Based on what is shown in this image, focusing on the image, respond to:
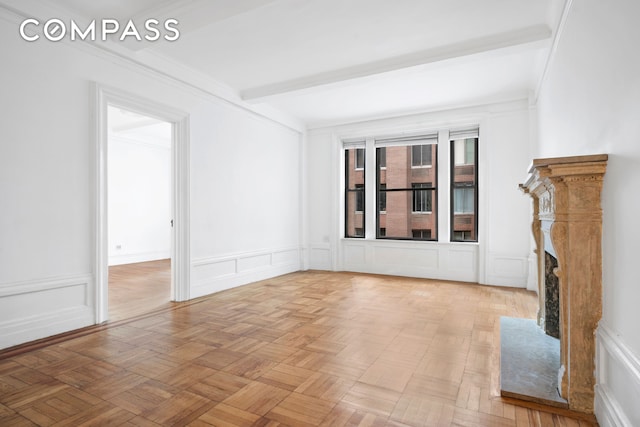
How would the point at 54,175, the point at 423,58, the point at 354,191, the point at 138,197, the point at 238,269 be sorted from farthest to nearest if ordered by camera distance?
the point at 138,197 < the point at 354,191 < the point at 238,269 < the point at 423,58 < the point at 54,175

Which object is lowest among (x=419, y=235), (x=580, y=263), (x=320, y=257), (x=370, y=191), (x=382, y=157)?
(x=320, y=257)

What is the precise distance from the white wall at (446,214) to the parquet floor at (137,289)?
2.84m

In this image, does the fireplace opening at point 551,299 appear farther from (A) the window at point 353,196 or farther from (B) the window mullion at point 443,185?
(A) the window at point 353,196

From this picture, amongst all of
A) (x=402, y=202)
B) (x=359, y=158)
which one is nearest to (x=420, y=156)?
(x=359, y=158)

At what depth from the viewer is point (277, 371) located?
2.39 m

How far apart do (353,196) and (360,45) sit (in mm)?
3507

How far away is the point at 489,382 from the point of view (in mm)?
2242

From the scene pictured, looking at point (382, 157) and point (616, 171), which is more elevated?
point (382, 157)

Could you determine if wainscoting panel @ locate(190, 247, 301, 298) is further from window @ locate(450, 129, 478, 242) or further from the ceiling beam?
window @ locate(450, 129, 478, 242)

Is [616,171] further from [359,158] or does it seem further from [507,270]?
[359,158]

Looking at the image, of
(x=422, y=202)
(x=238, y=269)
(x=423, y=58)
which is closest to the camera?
(x=423, y=58)

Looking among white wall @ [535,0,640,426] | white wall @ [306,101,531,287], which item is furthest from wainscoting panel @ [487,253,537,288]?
white wall @ [535,0,640,426]

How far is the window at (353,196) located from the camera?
22.5 ft

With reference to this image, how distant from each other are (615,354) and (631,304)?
273 mm
